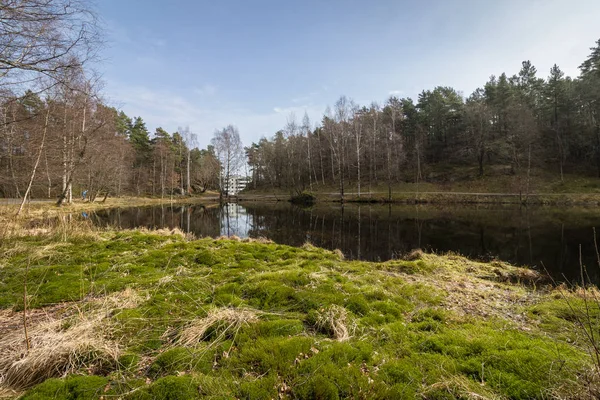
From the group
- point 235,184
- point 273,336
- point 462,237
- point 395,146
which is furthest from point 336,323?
point 235,184

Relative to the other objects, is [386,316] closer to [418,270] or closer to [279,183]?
[418,270]

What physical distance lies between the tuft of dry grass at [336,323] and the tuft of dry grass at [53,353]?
2561 millimetres

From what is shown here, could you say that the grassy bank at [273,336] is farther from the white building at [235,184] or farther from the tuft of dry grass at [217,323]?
the white building at [235,184]

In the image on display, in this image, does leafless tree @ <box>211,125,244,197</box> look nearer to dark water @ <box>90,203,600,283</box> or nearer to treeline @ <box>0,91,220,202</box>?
treeline @ <box>0,91,220,202</box>

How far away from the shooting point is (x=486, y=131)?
44.2m

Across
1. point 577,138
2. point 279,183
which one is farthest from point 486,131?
point 279,183

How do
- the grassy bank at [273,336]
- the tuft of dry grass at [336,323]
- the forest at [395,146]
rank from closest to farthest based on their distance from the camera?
1. the grassy bank at [273,336]
2. the tuft of dry grass at [336,323]
3. the forest at [395,146]

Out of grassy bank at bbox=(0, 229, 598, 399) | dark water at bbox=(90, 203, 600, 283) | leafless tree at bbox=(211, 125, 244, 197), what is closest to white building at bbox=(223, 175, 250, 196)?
leafless tree at bbox=(211, 125, 244, 197)

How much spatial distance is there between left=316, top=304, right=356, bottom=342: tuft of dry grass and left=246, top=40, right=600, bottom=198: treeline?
3481 centimetres

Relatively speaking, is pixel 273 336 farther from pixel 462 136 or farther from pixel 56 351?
pixel 462 136

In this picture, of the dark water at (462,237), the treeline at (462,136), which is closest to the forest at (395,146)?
the treeline at (462,136)

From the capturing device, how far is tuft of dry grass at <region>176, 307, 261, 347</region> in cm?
349

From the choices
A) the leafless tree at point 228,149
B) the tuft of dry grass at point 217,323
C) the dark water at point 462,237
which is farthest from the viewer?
the leafless tree at point 228,149

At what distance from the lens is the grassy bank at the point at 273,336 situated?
2.70 m
